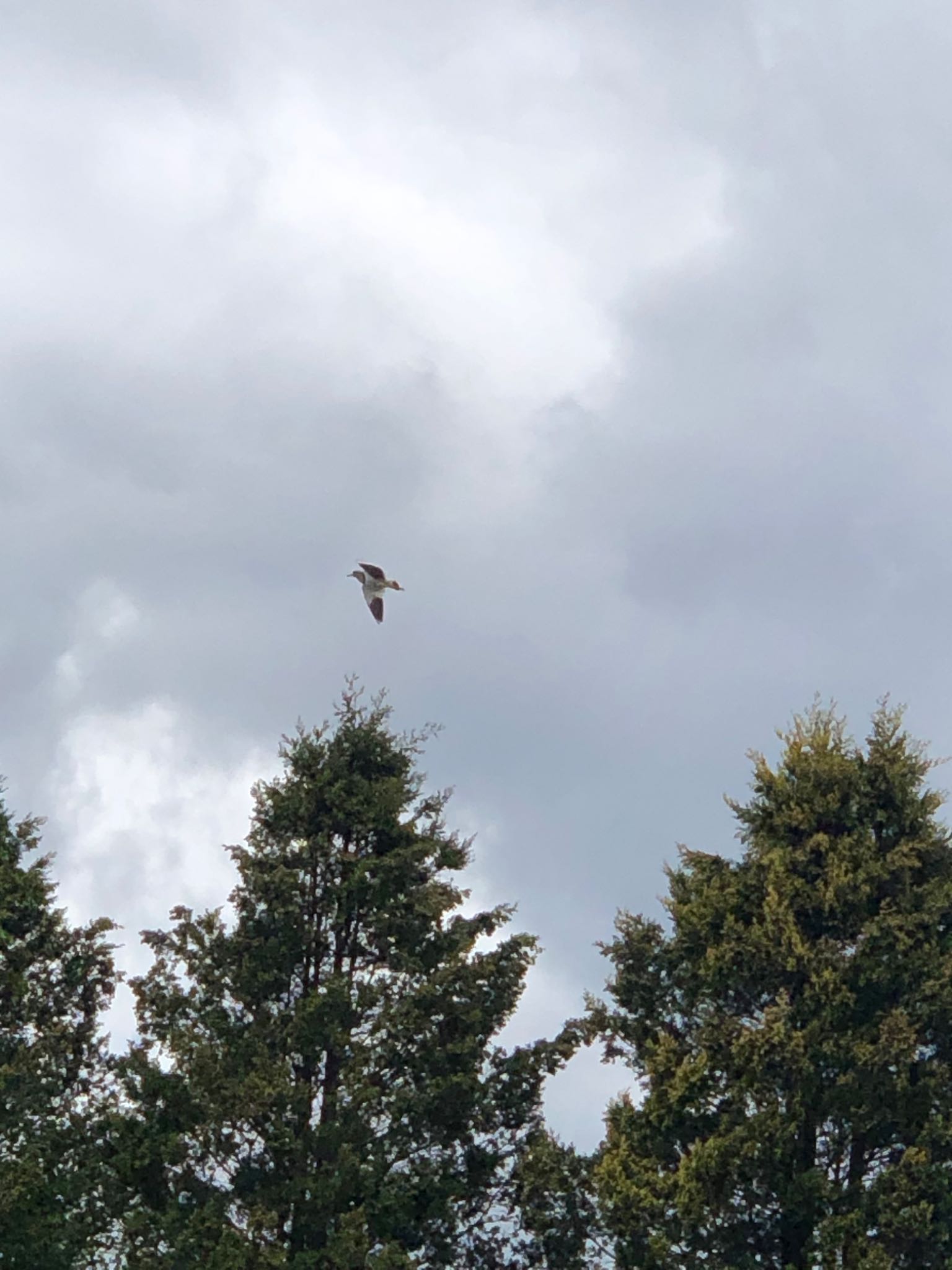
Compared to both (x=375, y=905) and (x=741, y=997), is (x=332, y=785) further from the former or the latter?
(x=741, y=997)

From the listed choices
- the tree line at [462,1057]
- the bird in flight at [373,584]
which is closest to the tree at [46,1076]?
the tree line at [462,1057]

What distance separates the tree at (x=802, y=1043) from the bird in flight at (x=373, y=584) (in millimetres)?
7972

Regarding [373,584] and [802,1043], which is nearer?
[802,1043]

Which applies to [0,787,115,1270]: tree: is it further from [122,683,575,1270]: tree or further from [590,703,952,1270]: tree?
[590,703,952,1270]: tree

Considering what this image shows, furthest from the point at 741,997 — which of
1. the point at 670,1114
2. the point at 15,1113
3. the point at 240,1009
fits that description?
the point at 15,1113

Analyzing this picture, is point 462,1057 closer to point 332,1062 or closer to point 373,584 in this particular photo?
point 332,1062

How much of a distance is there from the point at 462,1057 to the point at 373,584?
9092mm

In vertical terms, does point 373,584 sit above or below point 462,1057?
above

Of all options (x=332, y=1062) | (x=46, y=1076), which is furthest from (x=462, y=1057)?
(x=46, y=1076)

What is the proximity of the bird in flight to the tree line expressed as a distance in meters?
2.58

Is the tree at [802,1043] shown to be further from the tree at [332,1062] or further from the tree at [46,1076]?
the tree at [46,1076]

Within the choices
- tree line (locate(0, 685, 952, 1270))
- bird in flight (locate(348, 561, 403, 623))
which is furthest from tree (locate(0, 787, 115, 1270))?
bird in flight (locate(348, 561, 403, 623))

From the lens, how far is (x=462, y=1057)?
29844 mm

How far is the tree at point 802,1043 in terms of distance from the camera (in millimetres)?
25406
